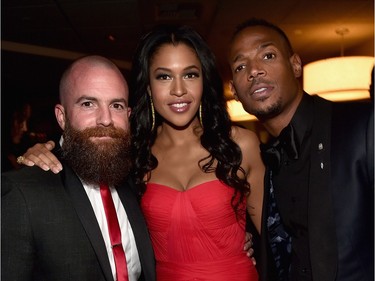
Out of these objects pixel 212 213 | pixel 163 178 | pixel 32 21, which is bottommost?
pixel 212 213

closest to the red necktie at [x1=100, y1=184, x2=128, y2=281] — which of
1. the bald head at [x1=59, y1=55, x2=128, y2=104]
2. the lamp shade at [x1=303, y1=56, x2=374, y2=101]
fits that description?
the bald head at [x1=59, y1=55, x2=128, y2=104]

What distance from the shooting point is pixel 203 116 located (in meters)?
2.40

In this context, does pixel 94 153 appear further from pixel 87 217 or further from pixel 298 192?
pixel 298 192

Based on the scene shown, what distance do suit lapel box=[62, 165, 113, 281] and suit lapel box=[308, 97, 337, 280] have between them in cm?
80

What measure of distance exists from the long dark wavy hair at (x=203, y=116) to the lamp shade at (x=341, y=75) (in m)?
2.48

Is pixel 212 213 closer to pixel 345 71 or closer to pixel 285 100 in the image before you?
pixel 285 100

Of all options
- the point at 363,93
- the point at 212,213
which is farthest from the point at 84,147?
the point at 363,93

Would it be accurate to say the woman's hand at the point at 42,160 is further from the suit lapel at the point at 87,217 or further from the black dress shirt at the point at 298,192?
the black dress shirt at the point at 298,192

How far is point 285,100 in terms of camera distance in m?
1.85

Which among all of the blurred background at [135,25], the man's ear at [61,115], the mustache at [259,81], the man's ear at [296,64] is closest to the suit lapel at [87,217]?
the man's ear at [61,115]

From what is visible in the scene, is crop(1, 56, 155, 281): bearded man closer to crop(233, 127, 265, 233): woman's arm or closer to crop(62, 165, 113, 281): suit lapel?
crop(62, 165, 113, 281): suit lapel

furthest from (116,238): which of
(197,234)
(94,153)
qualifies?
(197,234)

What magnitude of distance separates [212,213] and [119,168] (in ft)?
2.00

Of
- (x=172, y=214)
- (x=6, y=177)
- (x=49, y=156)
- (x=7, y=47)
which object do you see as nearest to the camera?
(x=6, y=177)
